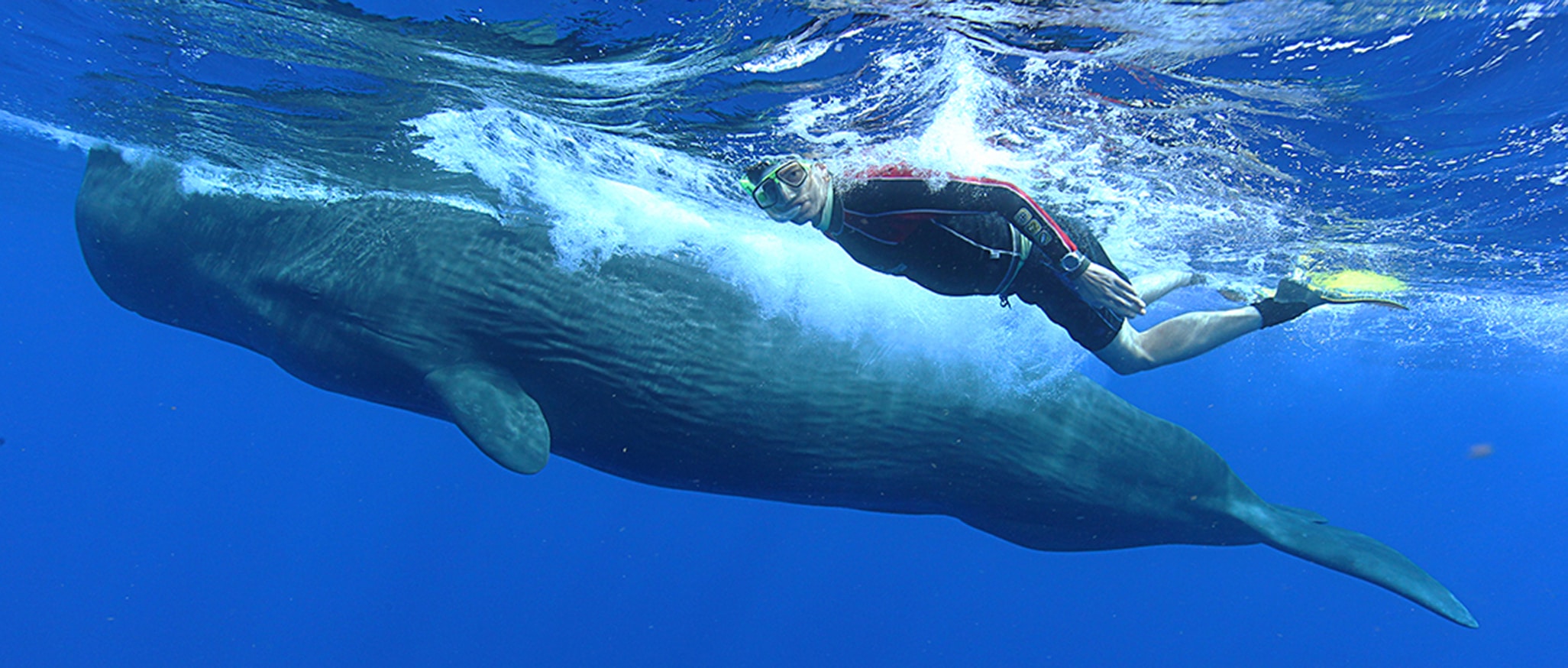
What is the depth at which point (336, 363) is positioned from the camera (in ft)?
19.3

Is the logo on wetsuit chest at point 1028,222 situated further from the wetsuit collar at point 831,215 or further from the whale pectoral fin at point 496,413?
the whale pectoral fin at point 496,413

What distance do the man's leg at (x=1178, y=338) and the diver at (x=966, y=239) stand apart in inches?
1.2

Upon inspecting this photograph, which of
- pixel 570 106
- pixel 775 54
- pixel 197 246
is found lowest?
pixel 197 246

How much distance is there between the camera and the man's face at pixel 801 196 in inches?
157

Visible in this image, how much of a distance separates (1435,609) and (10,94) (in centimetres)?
1651

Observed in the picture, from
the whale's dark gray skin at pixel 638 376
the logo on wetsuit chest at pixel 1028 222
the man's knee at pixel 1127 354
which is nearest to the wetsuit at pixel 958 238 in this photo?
the logo on wetsuit chest at pixel 1028 222

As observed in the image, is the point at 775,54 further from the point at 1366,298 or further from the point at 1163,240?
the point at 1163,240

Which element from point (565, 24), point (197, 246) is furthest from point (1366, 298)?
point (197, 246)

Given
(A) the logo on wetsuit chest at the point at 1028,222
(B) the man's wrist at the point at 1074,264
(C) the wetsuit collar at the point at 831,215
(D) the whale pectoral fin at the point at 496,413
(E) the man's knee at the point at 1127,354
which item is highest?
(E) the man's knee at the point at 1127,354

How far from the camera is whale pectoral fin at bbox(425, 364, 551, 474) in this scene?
482 cm

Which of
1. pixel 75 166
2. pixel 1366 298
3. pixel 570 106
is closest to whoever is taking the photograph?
pixel 1366 298

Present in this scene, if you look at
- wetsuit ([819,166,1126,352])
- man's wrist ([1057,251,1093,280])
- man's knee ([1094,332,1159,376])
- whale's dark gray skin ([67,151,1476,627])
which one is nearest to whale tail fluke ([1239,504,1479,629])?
whale's dark gray skin ([67,151,1476,627])

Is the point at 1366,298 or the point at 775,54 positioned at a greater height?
the point at 775,54

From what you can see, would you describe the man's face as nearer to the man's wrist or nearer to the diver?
the diver
